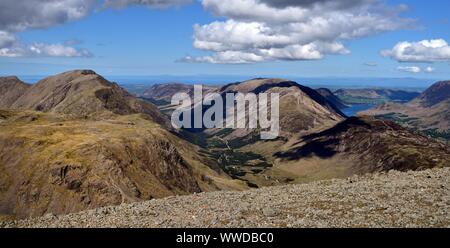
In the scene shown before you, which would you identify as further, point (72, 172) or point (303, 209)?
point (72, 172)

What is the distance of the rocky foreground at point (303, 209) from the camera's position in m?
41.6

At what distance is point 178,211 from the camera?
48875mm

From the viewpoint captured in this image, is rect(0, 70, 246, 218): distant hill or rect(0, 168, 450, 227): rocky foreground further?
rect(0, 70, 246, 218): distant hill

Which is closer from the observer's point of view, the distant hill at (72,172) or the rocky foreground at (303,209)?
the rocky foreground at (303,209)

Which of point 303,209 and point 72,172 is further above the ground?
point 303,209

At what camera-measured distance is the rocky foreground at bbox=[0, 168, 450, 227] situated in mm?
41625

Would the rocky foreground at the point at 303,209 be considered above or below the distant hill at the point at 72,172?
above

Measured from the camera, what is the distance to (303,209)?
152 feet

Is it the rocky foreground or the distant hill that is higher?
the rocky foreground
